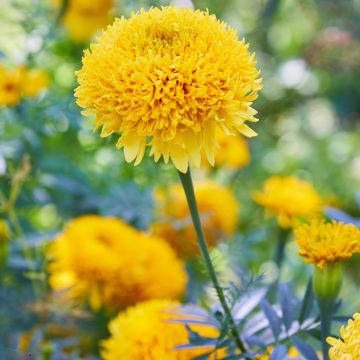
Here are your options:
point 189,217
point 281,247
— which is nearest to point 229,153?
point 189,217

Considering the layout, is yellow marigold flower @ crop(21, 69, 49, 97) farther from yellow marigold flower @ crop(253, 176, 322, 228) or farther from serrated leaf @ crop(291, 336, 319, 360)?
serrated leaf @ crop(291, 336, 319, 360)

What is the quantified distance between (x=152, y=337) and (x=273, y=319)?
5.8 inches

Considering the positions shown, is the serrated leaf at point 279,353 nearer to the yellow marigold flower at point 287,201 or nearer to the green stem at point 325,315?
the green stem at point 325,315

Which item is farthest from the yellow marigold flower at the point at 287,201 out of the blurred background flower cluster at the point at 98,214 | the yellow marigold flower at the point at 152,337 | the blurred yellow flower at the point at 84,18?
the blurred yellow flower at the point at 84,18

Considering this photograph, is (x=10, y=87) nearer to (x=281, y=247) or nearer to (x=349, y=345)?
(x=281, y=247)

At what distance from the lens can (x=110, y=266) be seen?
0.93 meters

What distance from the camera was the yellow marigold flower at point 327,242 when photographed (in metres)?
0.60

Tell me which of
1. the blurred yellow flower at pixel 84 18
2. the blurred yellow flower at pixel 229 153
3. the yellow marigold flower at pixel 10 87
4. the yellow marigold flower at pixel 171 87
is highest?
the blurred yellow flower at pixel 84 18

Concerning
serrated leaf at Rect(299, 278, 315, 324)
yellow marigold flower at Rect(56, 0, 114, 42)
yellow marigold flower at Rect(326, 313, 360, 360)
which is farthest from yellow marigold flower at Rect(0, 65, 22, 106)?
yellow marigold flower at Rect(326, 313, 360, 360)

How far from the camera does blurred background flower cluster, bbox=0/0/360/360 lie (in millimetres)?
909

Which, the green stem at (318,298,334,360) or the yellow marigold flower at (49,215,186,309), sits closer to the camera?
the green stem at (318,298,334,360)

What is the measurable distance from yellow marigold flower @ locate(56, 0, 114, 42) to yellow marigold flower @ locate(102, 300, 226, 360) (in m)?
0.97

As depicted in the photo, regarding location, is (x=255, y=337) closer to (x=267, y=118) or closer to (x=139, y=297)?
(x=139, y=297)

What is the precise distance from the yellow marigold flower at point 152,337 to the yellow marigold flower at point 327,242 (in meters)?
0.17
